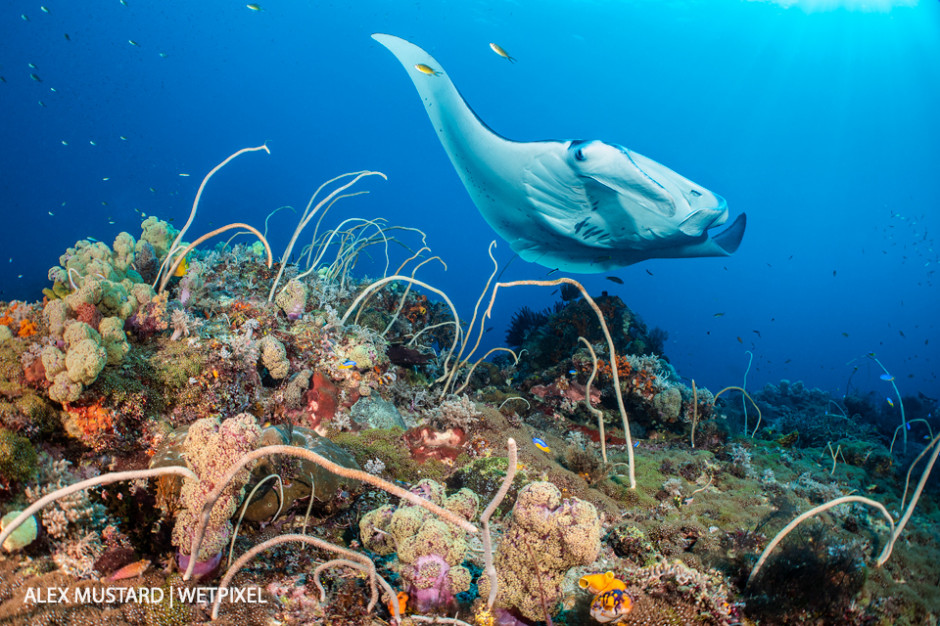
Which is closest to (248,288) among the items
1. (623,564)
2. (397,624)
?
(397,624)

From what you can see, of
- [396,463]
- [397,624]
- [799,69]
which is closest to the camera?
[397,624]

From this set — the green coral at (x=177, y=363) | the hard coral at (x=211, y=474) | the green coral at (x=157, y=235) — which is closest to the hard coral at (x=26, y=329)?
the green coral at (x=177, y=363)

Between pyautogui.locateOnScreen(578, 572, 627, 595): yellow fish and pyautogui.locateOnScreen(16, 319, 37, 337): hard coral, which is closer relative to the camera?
pyautogui.locateOnScreen(578, 572, 627, 595): yellow fish

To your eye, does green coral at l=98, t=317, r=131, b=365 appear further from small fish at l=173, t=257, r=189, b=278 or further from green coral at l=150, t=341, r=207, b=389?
small fish at l=173, t=257, r=189, b=278

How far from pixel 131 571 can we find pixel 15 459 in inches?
41.7

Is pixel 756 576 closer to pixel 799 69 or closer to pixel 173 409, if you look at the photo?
pixel 173 409

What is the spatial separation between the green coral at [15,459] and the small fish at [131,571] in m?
0.93

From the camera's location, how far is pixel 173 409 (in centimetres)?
Answer: 314

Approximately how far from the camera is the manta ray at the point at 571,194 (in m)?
5.26

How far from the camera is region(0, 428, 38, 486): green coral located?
79.6 inches

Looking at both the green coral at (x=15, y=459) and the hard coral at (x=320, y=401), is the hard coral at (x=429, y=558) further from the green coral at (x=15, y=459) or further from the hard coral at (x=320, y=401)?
the hard coral at (x=320, y=401)

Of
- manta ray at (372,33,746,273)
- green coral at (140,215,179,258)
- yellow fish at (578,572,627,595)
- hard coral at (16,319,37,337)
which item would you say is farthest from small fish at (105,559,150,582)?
manta ray at (372,33,746,273)

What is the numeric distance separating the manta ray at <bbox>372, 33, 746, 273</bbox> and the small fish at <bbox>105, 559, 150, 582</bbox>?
5676 mm

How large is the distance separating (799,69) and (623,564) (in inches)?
2611
